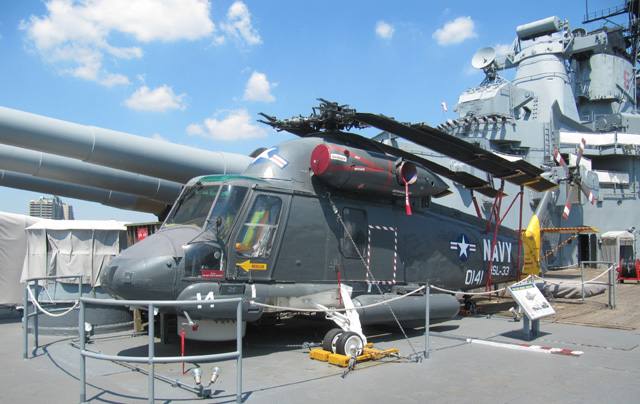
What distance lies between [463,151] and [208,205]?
533cm

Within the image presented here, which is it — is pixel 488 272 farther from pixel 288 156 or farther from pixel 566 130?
pixel 566 130

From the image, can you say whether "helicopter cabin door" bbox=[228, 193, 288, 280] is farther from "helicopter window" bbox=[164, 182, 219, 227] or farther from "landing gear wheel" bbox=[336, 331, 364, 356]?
"landing gear wheel" bbox=[336, 331, 364, 356]

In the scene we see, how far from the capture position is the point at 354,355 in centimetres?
647

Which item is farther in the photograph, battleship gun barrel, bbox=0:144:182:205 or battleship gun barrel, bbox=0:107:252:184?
battleship gun barrel, bbox=0:144:182:205

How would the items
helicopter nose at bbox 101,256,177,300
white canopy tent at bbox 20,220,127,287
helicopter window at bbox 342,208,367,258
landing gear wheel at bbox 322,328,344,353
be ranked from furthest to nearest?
1. white canopy tent at bbox 20,220,127,287
2. helicopter window at bbox 342,208,367,258
3. landing gear wheel at bbox 322,328,344,353
4. helicopter nose at bbox 101,256,177,300

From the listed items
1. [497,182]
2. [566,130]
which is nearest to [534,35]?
[566,130]

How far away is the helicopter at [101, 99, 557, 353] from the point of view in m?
6.56

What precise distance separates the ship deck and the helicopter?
2.01ft

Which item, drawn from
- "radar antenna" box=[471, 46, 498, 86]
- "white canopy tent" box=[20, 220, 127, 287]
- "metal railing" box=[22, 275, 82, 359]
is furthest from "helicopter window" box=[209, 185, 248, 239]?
"radar antenna" box=[471, 46, 498, 86]

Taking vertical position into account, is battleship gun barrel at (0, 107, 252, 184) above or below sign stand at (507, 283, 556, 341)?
above

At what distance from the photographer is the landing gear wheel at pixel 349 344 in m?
6.55

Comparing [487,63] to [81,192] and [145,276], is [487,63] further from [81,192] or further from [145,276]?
[145,276]

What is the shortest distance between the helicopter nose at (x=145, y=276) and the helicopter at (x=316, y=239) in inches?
0.5

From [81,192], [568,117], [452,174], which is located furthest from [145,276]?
[568,117]
